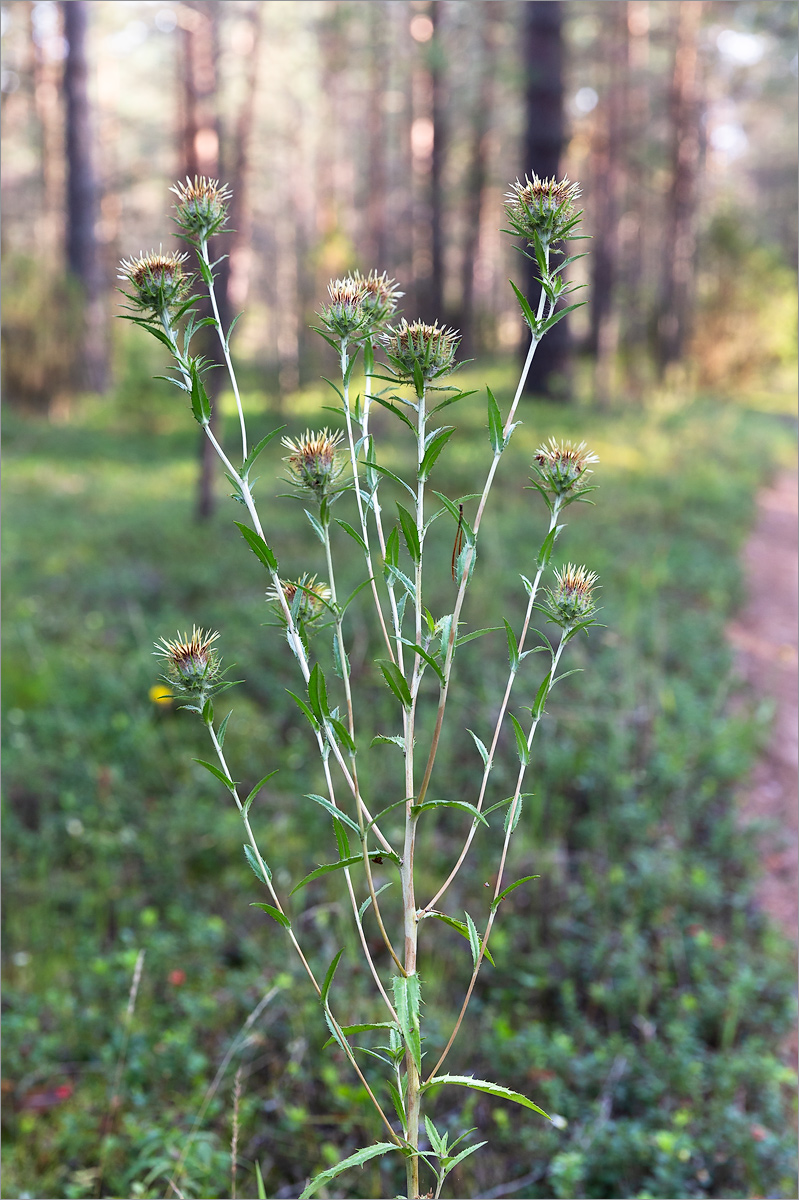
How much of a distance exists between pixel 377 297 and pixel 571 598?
1.57ft

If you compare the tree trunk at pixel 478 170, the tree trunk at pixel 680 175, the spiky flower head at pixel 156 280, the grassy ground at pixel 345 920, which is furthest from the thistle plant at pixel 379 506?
the tree trunk at pixel 478 170

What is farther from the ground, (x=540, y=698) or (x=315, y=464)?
(x=315, y=464)

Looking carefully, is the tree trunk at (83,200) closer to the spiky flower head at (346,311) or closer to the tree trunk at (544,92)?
the tree trunk at (544,92)

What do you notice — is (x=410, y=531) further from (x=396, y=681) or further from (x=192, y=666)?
(x=192, y=666)

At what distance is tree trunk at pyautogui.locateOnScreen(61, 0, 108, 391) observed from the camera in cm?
1111

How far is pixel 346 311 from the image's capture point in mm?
1087

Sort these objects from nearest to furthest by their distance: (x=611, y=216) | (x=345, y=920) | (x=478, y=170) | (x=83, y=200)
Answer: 1. (x=345, y=920)
2. (x=83, y=200)
3. (x=611, y=216)
4. (x=478, y=170)

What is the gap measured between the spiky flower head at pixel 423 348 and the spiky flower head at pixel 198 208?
252 millimetres

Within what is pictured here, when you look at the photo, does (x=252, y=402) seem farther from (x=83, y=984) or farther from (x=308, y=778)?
(x=83, y=984)

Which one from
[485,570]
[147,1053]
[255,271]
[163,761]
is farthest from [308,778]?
[255,271]

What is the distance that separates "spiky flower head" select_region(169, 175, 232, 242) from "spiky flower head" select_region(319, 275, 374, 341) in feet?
0.52

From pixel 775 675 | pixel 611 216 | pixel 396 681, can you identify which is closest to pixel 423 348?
pixel 396 681

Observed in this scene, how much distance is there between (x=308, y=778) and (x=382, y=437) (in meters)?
6.11

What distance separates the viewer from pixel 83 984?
104 inches
